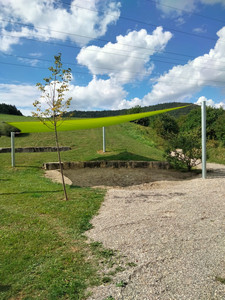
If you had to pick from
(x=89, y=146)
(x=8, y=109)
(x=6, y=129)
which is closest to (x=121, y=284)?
(x=6, y=129)

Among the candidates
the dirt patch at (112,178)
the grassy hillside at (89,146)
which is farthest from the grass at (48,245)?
the grassy hillside at (89,146)

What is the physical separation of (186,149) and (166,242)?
5.46 meters

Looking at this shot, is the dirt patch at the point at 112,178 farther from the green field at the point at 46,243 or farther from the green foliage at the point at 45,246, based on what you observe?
the green foliage at the point at 45,246

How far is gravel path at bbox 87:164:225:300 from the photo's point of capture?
63.6 inches

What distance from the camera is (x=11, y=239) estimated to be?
2.45m

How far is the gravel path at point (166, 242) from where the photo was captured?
1.62 m

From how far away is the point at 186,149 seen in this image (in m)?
7.31

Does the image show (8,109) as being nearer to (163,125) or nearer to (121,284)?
(163,125)

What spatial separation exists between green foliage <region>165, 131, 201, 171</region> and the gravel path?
318cm

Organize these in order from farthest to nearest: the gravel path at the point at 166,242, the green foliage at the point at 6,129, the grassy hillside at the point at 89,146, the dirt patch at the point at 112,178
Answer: the green foliage at the point at 6,129
the grassy hillside at the point at 89,146
the dirt patch at the point at 112,178
the gravel path at the point at 166,242

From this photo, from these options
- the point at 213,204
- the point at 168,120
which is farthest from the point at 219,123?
the point at 213,204

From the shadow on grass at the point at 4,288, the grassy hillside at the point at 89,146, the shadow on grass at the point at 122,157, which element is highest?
the grassy hillside at the point at 89,146

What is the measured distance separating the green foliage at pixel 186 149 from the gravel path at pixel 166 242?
10.4 ft

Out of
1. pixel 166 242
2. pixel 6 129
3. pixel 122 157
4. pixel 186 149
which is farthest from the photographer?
pixel 6 129
